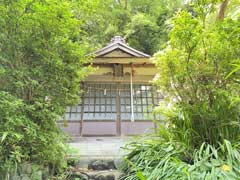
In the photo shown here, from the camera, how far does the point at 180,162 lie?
2.57 m

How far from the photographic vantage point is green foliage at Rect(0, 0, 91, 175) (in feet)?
8.87

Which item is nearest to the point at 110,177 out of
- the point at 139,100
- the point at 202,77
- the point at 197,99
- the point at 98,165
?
the point at 98,165

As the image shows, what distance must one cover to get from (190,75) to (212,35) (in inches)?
23.3

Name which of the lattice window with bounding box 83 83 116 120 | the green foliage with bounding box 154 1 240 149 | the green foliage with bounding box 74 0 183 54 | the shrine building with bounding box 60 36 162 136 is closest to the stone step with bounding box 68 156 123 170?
the green foliage with bounding box 154 1 240 149

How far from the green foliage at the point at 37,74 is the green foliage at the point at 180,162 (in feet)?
3.42

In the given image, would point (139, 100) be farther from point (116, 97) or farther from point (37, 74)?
point (37, 74)

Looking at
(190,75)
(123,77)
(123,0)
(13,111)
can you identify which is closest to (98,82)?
(123,77)

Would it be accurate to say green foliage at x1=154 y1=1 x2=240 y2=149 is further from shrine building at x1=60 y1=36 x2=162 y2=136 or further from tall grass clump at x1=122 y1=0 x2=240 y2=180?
shrine building at x1=60 y1=36 x2=162 y2=136

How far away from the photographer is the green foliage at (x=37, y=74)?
270cm

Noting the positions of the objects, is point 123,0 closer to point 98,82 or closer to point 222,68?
point 98,82

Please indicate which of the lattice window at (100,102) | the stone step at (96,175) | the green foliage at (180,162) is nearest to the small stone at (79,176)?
the stone step at (96,175)

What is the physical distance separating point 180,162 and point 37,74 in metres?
1.90

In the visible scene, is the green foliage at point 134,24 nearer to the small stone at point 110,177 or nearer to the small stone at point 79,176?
the small stone at point 79,176

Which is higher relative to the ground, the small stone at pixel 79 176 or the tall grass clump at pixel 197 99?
the tall grass clump at pixel 197 99
